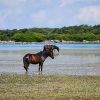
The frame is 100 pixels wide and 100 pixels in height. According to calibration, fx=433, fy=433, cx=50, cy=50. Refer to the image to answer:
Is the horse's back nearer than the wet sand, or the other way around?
the horse's back

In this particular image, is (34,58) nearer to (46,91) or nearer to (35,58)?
(35,58)

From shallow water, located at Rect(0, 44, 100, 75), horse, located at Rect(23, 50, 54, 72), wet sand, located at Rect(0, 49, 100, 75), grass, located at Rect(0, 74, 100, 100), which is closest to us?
grass, located at Rect(0, 74, 100, 100)

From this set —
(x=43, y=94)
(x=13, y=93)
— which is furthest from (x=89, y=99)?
(x=13, y=93)

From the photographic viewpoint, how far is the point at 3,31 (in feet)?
653

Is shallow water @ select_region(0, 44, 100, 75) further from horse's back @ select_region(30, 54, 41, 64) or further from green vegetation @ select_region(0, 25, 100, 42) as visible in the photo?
green vegetation @ select_region(0, 25, 100, 42)

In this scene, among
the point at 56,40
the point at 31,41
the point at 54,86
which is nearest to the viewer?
the point at 54,86

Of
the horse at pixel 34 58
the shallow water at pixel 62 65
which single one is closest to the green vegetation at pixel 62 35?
the shallow water at pixel 62 65

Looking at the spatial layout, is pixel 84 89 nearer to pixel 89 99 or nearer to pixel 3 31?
pixel 89 99

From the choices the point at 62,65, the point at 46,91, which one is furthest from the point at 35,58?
the point at 46,91

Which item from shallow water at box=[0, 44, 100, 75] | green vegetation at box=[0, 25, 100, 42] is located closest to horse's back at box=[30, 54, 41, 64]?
shallow water at box=[0, 44, 100, 75]

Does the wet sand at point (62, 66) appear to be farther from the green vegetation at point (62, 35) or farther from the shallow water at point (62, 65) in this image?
the green vegetation at point (62, 35)

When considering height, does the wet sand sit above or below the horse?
below

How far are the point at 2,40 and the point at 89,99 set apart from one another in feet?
608

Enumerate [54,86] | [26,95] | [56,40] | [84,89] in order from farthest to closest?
[56,40]
[54,86]
[84,89]
[26,95]
